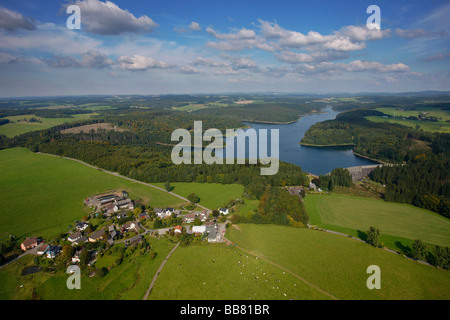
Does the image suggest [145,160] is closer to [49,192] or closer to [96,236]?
[49,192]

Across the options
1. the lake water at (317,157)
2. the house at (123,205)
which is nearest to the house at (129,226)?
the house at (123,205)

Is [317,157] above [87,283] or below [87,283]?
above

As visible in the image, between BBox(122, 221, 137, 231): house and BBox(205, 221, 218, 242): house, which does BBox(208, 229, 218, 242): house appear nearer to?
BBox(205, 221, 218, 242): house

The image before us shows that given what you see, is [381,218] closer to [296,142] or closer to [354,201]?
[354,201]

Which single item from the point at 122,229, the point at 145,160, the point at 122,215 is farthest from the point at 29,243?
the point at 145,160

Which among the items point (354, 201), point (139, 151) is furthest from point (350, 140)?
point (139, 151)
